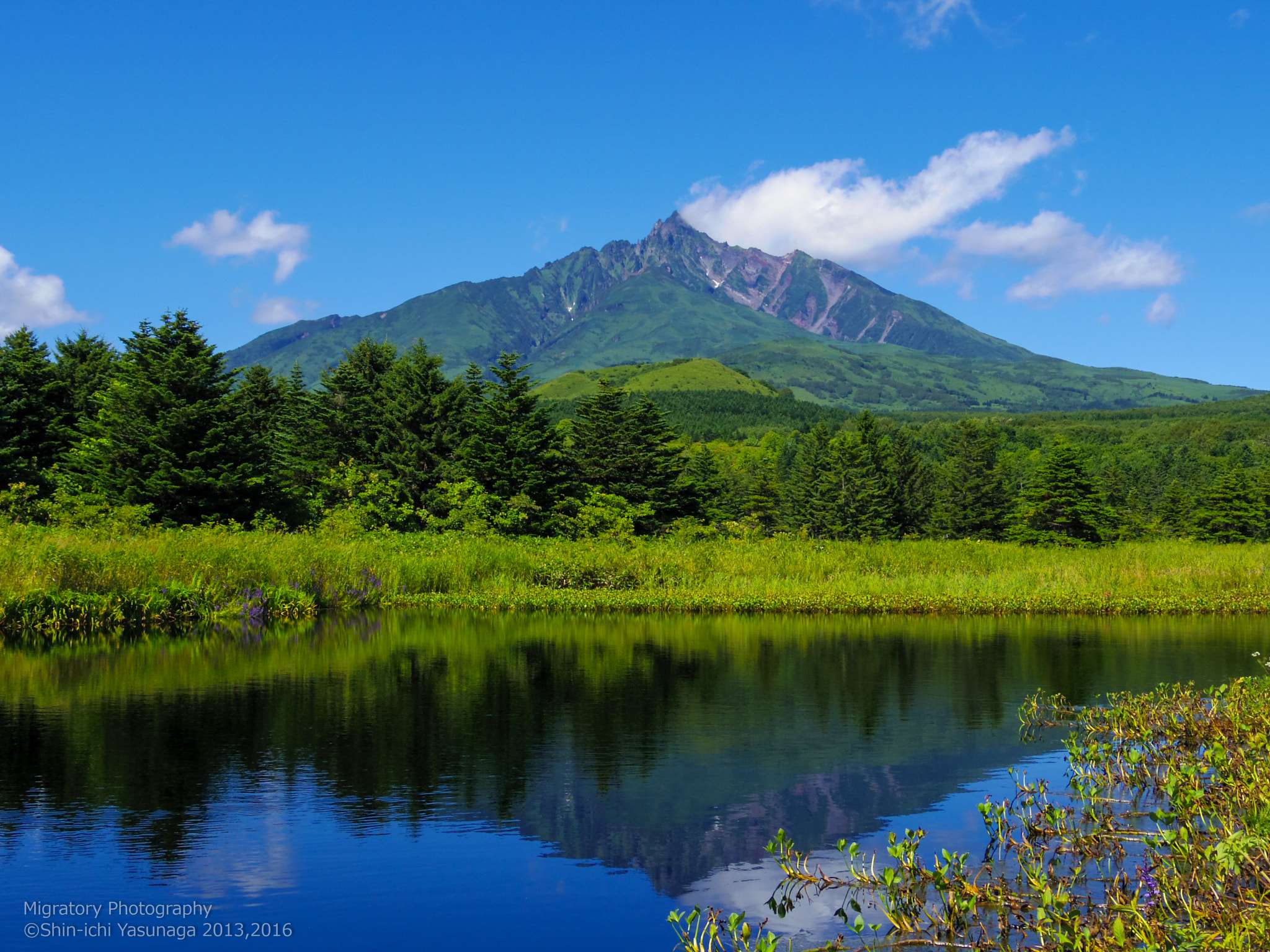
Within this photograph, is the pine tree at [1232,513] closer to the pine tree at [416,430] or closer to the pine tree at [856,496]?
the pine tree at [856,496]

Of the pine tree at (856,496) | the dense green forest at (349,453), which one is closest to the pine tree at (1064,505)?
the dense green forest at (349,453)

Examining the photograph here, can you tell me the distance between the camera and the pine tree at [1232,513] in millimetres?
84938

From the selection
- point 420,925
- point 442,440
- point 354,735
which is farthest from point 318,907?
point 442,440

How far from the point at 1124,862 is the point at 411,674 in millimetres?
11834

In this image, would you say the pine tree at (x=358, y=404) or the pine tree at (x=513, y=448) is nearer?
the pine tree at (x=513, y=448)

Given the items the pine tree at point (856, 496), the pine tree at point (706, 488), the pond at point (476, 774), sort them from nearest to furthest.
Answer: the pond at point (476, 774) < the pine tree at point (706, 488) < the pine tree at point (856, 496)

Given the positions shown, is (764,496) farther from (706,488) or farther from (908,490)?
(706,488)

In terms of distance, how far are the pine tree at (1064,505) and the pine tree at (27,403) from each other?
62623 mm

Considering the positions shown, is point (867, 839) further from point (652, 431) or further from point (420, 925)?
point (652, 431)

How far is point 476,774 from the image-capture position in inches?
424

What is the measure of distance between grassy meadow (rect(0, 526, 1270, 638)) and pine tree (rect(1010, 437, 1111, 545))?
3537 centimetres

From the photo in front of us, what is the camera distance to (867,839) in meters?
8.73

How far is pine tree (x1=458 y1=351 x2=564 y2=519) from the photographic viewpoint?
1831 inches

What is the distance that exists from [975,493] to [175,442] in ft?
223
